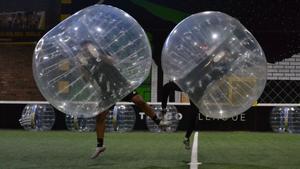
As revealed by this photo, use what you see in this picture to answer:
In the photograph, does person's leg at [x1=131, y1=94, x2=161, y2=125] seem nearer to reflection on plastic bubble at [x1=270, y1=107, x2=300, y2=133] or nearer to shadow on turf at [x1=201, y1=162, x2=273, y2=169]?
shadow on turf at [x1=201, y1=162, x2=273, y2=169]

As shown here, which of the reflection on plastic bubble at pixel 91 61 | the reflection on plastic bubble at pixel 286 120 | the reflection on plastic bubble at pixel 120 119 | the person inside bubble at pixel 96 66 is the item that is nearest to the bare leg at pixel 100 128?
the reflection on plastic bubble at pixel 91 61

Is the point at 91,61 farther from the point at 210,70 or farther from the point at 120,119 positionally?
the point at 120,119

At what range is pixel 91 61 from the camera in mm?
4434

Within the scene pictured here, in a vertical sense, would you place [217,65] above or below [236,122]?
above

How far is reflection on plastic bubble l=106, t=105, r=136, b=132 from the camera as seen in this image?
32.0 feet

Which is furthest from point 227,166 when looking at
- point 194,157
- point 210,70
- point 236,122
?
point 236,122

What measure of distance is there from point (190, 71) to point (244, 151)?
207cm

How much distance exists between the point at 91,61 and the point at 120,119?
18.0 feet

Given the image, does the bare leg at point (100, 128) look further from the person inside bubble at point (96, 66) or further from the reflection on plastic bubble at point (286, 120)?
the reflection on plastic bubble at point (286, 120)

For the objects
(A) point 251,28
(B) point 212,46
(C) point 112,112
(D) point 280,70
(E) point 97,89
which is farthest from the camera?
(D) point 280,70

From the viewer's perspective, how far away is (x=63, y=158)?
18.0ft

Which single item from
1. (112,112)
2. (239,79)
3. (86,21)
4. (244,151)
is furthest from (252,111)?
(86,21)

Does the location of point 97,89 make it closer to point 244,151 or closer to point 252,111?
point 244,151

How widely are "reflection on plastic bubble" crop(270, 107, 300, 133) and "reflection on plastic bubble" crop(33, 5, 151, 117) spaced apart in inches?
227
